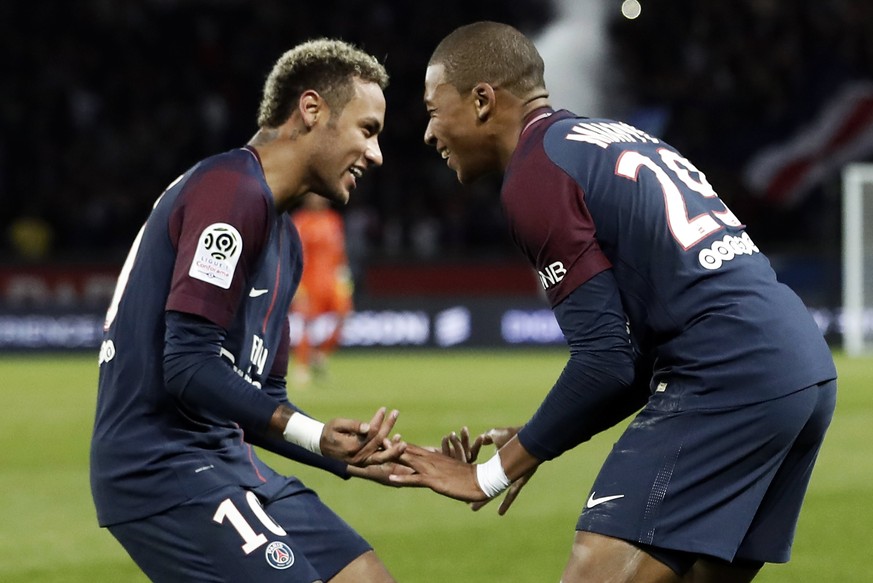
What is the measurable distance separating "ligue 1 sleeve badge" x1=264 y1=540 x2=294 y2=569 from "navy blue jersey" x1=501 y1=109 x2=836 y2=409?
1.04 meters

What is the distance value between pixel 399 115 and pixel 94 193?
5.51 meters

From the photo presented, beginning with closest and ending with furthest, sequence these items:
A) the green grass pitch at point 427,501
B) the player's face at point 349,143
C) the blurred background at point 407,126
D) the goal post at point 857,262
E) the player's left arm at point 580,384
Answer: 1. the player's left arm at point 580,384
2. the player's face at point 349,143
3. the green grass pitch at point 427,501
4. the goal post at point 857,262
5. the blurred background at point 407,126

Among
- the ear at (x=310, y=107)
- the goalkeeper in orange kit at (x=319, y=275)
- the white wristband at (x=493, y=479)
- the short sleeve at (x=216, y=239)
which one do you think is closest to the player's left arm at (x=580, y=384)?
the white wristband at (x=493, y=479)

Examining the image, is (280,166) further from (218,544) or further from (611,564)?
(611,564)

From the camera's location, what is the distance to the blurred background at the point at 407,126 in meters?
22.6

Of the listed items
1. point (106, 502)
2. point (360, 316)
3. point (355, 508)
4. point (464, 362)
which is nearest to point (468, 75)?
point (106, 502)

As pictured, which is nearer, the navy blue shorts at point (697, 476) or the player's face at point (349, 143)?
the navy blue shorts at point (697, 476)

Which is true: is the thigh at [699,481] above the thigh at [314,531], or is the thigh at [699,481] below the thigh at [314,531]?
above

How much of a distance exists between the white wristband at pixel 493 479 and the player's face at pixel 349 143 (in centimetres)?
97

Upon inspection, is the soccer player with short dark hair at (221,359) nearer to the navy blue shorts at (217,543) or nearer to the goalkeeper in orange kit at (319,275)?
the navy blue shorts at (217,543)

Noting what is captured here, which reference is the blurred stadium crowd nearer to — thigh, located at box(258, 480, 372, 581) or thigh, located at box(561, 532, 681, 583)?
thigh, located at box(258, 480, 372, 581)

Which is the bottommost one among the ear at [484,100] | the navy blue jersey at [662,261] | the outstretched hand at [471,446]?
the outstretched hand at [471,446]

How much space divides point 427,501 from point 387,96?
662 inches

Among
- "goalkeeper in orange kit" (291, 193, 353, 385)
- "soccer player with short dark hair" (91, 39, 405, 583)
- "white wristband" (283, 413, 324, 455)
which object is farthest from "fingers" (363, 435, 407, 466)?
"goalkeeper in orange kit" (291, 193, 353, 385)
